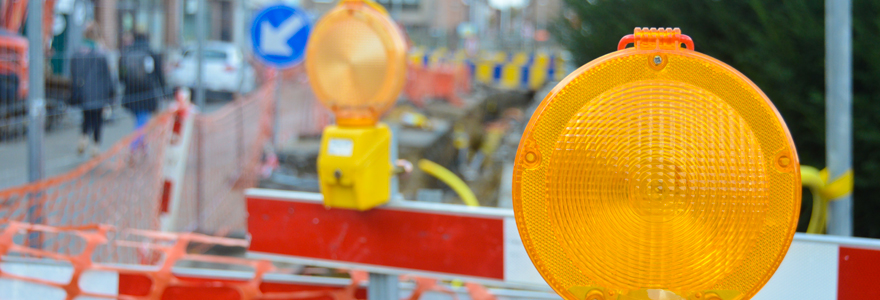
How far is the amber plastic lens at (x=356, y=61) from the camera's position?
224 centimetres


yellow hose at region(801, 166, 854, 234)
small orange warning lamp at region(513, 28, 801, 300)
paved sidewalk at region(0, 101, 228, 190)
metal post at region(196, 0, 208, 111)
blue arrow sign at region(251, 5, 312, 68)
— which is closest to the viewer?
small orange warning lamp at region(513, 28, 801, 300)

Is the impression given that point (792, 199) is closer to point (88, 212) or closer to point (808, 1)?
point (808, 1)

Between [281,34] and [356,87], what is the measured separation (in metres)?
5.29

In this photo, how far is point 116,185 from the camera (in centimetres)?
529

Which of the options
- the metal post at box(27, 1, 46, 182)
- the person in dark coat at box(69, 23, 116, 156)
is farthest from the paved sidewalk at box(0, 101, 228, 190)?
the metal post at box(27, 1, 46, 182)

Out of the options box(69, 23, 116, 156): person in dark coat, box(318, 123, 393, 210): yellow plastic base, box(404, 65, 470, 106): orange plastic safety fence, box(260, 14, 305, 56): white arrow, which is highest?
box(404, 65, 470, 106): orange plastic safety fence

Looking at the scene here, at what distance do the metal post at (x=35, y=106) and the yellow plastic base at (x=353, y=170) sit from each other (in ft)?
7.87

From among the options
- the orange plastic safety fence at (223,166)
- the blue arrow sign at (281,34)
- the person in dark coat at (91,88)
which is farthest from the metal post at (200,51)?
the person in dark coat at (91,88)

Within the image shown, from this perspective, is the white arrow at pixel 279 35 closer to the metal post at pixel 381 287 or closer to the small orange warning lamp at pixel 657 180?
the metal post at pixel 381 287

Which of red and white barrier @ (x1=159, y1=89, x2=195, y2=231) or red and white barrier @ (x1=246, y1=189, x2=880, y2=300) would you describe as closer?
red and white barrier @ (x1=246, y1=189, x2=880, y2=300)

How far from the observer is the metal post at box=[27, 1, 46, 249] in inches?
154

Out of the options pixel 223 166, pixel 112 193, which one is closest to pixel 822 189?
pixel 112 193

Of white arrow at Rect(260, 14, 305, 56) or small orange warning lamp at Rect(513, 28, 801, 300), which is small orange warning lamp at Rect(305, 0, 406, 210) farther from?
white arrow at Rect(260, 14, 305, 56)

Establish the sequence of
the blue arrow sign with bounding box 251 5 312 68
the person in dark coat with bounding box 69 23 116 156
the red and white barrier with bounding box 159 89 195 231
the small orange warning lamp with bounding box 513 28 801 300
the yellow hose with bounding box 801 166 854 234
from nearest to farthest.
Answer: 1. the small orange warning lamp with bounding box 513 28 801 300
2. the yellow hose with bounding box 801 166 854 234
3. the red and white barrier with bounding box 159 89 195 231
4. the person in dark coat with bounding box 69 23 116 156
5. the blue arrow sign with bounding box 251 5 312 68
